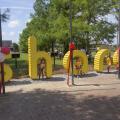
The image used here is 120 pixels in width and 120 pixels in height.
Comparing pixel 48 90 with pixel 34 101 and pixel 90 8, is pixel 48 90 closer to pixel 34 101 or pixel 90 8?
pixel 34 101

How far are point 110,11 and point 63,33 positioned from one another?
161 inches

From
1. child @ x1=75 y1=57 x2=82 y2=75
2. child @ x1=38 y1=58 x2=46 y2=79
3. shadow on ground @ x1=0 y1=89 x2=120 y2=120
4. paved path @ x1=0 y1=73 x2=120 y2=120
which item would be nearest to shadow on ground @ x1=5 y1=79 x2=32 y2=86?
paved path @ x1=0 y1=73 x2=120 y2=120

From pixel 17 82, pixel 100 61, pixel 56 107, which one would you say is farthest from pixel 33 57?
pixel 56 107

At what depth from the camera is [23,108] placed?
1330cm

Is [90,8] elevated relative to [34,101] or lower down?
elevated

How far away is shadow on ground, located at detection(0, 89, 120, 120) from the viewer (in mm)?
11961

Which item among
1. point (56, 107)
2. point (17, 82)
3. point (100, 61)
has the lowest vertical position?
point (56, 107)

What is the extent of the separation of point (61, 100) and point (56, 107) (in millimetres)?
1204

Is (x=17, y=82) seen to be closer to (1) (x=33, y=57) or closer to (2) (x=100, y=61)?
(1) (x=33, y=57)

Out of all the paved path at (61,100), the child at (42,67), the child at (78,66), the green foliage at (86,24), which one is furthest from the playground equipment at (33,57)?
the green foliage at (86,24)

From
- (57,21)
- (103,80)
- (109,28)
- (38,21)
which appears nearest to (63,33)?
(57,21)

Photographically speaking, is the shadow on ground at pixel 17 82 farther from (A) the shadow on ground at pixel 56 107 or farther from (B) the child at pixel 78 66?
(A) the shadow on ground at pixel 56 107

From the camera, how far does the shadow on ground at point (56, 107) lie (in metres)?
12.0

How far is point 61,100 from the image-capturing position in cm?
1447
